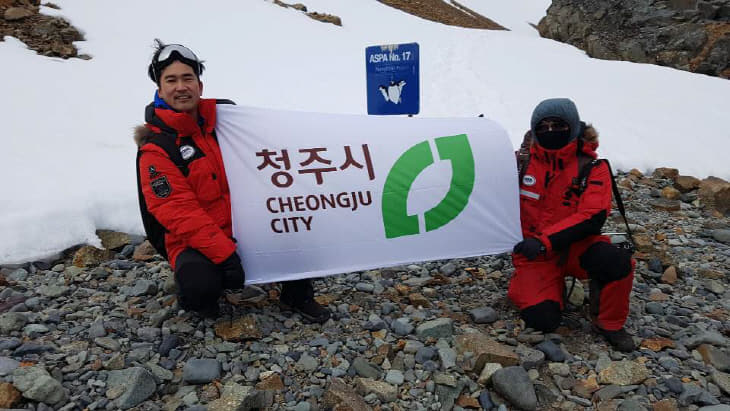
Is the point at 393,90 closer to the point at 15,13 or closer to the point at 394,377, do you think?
the point at 394,377

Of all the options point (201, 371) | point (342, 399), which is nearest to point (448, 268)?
point (342, 399)

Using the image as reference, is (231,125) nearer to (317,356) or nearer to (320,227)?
(320,227)

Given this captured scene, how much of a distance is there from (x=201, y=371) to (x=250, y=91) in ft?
31.0

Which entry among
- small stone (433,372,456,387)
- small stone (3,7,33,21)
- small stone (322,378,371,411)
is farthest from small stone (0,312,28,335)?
small stone (3,7,33,21)

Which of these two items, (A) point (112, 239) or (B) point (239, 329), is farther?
(A) point (112, 239)

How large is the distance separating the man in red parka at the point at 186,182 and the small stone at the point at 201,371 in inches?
16.8

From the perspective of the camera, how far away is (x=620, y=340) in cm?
364

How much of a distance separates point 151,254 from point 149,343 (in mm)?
1529

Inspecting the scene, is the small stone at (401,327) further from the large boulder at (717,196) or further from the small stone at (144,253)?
the large boulder at (717,196)

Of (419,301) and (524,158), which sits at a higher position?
(524,158)

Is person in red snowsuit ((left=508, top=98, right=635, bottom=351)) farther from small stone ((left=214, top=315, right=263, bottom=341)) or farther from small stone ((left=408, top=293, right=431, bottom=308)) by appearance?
small stone ((left=214, top=315, right=263, bottom=341))

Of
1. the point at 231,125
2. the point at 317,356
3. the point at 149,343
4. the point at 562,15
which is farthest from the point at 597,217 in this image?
the point at 562,15

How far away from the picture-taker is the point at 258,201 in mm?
3598

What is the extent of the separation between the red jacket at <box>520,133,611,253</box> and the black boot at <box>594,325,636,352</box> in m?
0.72
